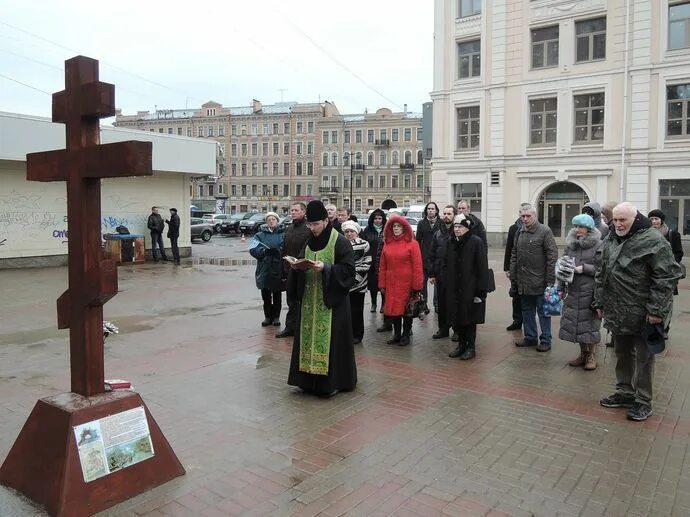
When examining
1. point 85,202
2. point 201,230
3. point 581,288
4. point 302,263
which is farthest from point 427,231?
point 201,230

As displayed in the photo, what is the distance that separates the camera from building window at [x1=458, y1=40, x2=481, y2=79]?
30328mm

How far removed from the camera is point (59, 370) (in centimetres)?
654

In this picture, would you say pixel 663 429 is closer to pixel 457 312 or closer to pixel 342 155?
pixel 457 312

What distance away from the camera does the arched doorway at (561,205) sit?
28625 mm

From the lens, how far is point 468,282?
23.1 feet

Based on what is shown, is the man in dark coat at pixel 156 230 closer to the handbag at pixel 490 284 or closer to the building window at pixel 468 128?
the handbag at pixel 490 284

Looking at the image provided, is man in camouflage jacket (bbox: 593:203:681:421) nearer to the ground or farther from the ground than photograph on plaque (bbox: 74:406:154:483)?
farther from the ground

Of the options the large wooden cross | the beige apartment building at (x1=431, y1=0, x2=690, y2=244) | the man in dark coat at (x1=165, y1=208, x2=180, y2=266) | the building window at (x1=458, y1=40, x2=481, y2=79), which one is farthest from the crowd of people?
the building window at (x1=458, y1=40, x2=481, y2=79)

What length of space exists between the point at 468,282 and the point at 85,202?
462 cm

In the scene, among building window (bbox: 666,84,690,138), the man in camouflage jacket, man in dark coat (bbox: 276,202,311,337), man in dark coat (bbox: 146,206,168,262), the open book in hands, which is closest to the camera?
the man in camouflage jacket

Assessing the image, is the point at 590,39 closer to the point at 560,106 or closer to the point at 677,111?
the point at 560,106

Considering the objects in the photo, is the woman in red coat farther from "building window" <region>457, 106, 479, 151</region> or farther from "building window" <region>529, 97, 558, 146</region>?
"building window" <region>457, 106, 479, 151</region>

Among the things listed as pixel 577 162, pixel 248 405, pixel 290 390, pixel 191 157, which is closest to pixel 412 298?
pixel 290 390

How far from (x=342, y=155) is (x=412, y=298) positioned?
8564 cm
